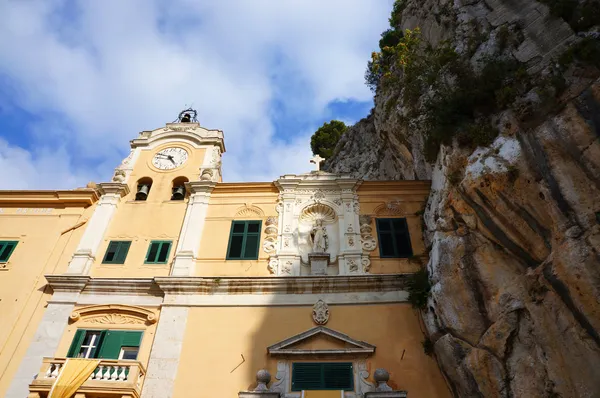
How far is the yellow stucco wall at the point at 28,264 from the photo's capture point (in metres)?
15.2

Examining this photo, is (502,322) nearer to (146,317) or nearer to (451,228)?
(451,228)

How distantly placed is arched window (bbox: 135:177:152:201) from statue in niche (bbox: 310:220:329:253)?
7593 millimetres

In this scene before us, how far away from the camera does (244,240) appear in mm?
17766

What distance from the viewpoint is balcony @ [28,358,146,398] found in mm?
13055

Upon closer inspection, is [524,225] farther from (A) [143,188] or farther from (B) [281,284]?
(A) [143,188]

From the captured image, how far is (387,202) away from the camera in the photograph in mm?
18625

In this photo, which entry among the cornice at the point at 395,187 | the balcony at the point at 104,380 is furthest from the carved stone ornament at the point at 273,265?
the balcony at the point at 104,380

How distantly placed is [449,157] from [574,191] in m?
4.38

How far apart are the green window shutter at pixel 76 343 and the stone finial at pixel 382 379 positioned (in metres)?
9.54

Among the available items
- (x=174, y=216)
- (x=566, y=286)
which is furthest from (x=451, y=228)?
(x=174, y=216)

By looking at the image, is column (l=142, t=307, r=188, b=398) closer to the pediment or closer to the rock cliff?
the pediment

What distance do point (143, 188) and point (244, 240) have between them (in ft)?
18.1

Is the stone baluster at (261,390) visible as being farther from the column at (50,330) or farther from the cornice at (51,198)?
the cornice at (51,198)

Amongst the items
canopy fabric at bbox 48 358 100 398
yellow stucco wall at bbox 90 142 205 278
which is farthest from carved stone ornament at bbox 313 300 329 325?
canopy fabric at bbox 48 358 100 398
